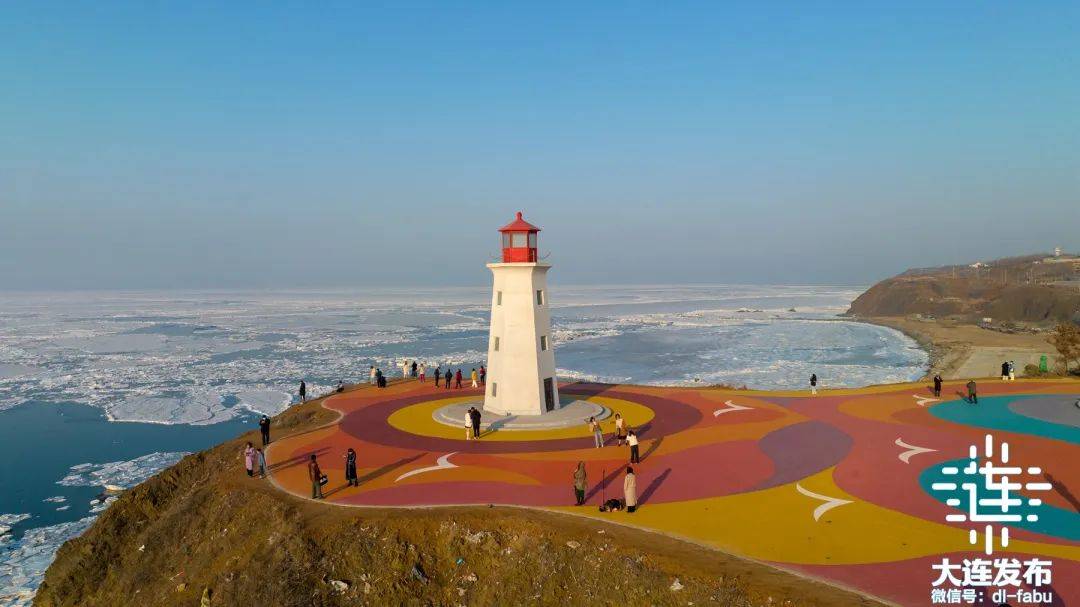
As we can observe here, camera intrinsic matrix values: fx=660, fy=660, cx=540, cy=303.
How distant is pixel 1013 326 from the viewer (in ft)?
285

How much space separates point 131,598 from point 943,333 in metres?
90.1

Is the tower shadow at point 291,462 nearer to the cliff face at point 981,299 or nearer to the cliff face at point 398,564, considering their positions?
the cliff face at point 398,564

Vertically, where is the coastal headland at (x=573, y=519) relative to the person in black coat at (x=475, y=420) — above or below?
below

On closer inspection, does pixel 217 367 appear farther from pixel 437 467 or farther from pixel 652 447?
pixel 652 447

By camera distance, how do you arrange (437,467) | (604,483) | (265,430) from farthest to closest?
1. (265,430)
2. (437,467)
3. (604,483)

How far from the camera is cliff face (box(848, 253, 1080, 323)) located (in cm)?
9350

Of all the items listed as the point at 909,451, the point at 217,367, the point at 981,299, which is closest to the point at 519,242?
the point at 909,451

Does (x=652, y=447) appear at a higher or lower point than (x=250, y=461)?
lower

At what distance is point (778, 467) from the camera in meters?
23.4

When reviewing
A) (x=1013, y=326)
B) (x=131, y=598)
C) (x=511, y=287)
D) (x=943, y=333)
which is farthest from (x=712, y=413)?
(x=1013, y=326)

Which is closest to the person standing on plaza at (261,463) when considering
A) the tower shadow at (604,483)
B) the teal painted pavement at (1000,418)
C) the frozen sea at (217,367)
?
the frozen sea at (217,367)

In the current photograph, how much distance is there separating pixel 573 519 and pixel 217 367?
53089mm

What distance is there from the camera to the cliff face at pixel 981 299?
307ft

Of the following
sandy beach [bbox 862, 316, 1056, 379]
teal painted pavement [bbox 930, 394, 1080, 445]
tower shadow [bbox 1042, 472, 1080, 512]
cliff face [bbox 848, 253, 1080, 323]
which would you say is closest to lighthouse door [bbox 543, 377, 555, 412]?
teal painted pavement [bbox 930, 394, 1080, 445]
